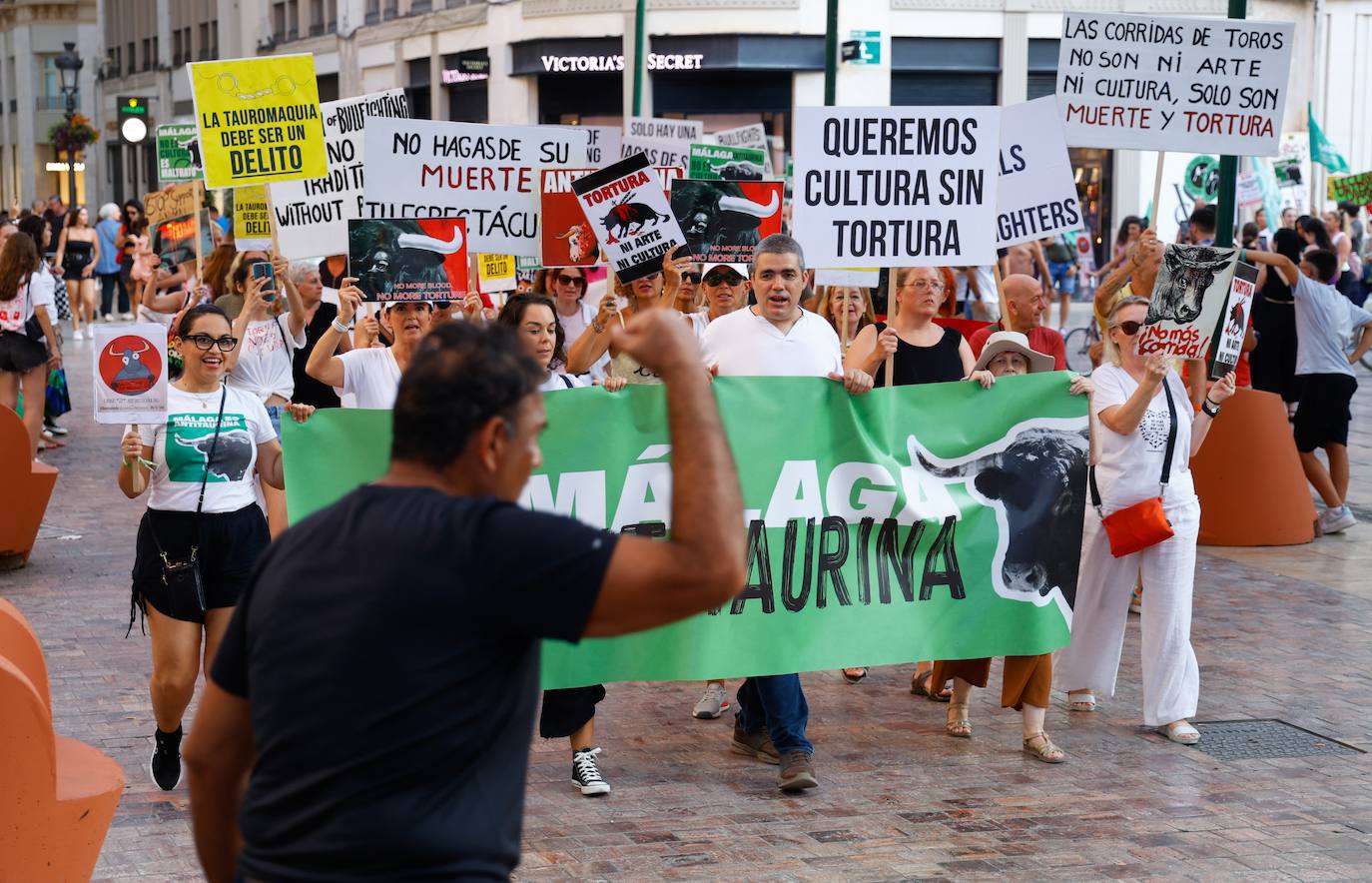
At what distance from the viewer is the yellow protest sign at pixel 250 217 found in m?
12.4

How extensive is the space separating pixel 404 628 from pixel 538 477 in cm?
421

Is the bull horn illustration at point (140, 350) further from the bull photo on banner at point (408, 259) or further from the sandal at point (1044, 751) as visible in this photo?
the sandal at point (1044, 751)

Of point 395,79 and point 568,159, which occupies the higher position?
point 395,79

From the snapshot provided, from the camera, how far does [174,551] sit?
6.55m

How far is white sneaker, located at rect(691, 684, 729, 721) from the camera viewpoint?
794 centimetres

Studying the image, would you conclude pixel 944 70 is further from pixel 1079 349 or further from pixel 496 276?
pixel 496 276

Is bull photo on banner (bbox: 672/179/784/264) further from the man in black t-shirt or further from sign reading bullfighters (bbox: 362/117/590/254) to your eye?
the man in black t-shirt

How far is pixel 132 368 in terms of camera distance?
6508 millimetres

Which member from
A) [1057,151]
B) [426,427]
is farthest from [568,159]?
[426,427]

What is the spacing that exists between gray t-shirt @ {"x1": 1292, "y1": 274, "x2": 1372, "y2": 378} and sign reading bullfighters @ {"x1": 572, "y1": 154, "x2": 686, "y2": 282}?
Result: 19.7 feet

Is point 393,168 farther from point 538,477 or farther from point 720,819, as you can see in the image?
point 720,819

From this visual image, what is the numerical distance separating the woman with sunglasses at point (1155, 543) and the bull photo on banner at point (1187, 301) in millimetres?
91

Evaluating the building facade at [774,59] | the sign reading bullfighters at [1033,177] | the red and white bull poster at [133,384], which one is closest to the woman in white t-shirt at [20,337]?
the red and white bull poster at [133,384]

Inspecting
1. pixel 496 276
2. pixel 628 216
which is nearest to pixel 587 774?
pixel 628 216
